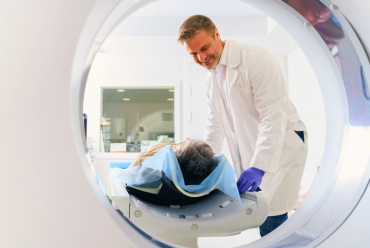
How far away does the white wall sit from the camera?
3088mm

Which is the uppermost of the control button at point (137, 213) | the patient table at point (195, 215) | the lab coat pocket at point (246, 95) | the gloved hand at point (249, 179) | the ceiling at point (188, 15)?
the ceiling at point (188, 15)

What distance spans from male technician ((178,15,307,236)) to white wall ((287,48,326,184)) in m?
1.93

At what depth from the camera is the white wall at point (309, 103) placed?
3.09m

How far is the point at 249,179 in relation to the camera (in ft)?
3.67

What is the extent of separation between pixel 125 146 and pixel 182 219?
3.28 m

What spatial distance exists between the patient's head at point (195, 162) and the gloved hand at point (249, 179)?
5.5 inches

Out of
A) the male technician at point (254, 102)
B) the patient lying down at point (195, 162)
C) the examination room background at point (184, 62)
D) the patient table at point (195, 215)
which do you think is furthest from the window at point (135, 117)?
the patient table at point (195, 215)

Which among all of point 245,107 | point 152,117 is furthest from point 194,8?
point 245,107

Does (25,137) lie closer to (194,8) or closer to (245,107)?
(245,107)

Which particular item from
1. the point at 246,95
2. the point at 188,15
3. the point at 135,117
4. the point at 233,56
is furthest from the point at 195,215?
the point at 135,117

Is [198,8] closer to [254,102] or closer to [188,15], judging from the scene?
[188,15]

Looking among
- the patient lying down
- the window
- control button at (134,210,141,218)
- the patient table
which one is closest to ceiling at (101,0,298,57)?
the window

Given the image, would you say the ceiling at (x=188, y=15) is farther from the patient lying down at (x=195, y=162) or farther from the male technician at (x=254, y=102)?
the patient lying down at (x=195, y=162)

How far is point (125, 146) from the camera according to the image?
3.99 m
